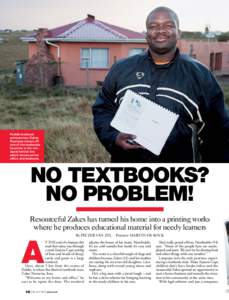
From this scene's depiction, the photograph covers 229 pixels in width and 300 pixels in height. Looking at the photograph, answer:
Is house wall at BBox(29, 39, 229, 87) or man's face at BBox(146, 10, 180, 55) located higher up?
man's face at BBox(146, 10, 180, 55)

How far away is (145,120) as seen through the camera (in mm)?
2156

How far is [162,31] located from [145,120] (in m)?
0.30

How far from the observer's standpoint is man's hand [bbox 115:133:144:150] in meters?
2.15

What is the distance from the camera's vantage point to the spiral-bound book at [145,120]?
2113mm

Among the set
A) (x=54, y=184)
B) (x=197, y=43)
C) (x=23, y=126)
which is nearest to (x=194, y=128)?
(x=54, y=184)

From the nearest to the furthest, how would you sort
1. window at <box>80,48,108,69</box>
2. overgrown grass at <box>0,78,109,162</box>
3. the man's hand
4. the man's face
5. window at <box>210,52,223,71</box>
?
the man's face, the man's hand, overgrown grass at <box>0,78,109,162</box>, window at <box>80,48,108,69</box>, window at <box>210,52,223,71</box>

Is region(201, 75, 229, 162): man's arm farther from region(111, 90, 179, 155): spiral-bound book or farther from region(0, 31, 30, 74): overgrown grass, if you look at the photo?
region(0, 31, 30, 74): overgrown grass

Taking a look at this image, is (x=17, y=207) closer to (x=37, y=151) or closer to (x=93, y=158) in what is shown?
(x=37, y=151)

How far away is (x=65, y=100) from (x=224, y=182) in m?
1.05

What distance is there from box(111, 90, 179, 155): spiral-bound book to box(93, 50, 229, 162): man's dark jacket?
0.02 meters

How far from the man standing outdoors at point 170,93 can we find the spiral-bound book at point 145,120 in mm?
17

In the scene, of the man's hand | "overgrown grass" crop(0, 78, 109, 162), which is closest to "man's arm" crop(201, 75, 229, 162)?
the man's hand

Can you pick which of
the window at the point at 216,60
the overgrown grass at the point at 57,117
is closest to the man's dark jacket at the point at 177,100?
the overgrown grass at the point at 57,117

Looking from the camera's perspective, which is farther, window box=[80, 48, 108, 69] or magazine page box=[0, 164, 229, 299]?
window box=[80, 48, 108, 69]
